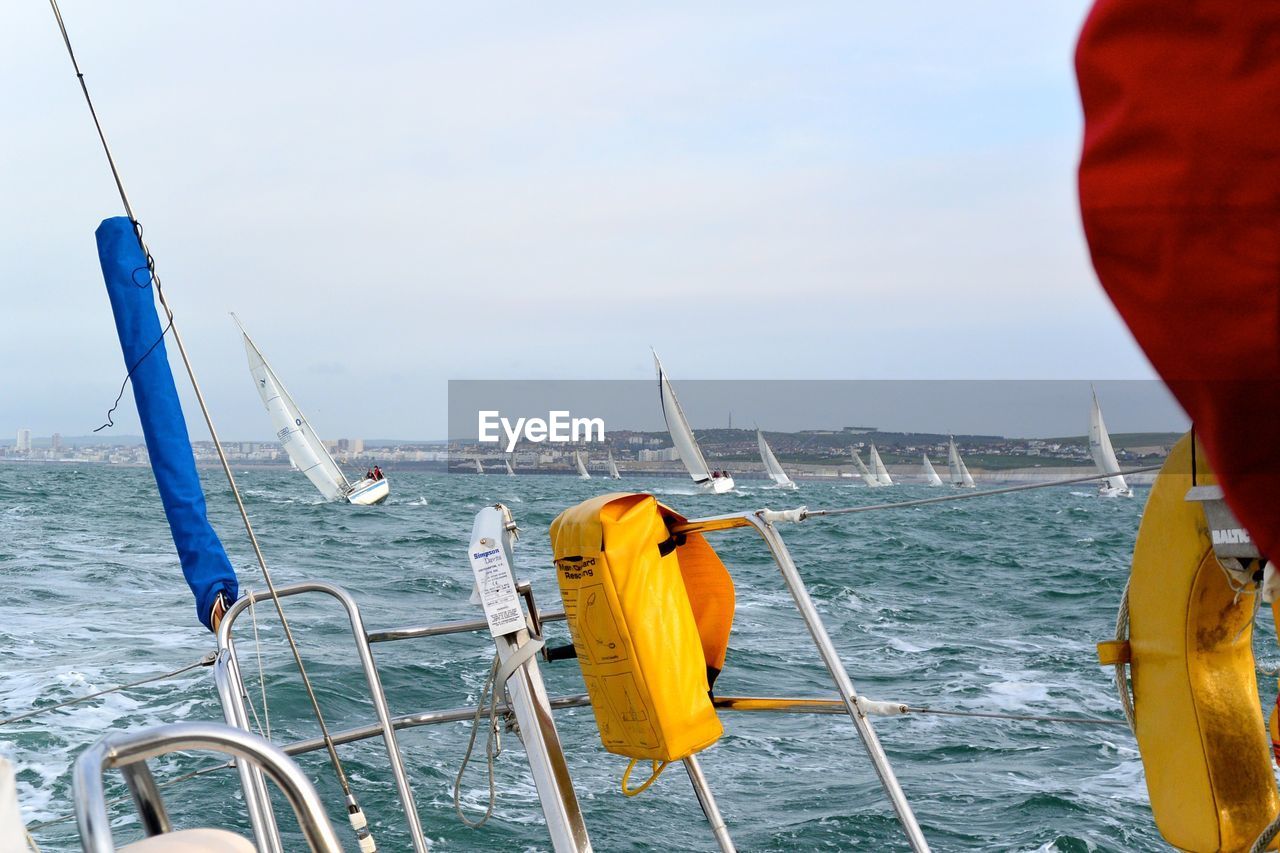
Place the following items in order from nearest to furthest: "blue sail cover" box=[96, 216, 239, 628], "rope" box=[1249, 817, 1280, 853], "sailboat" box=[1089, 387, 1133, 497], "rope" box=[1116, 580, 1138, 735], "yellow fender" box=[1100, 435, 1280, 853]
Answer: "rope" box=[1249, 817, 1280, 853] → "yellow fender" box=[1100, 435, 1280, 853] → "rope" box=[1116, 580, 1138, 735] → "blue sail cover" box=[96, 216, 239, 628] → "sailboat" box=[1089, 387, 1133, 497]

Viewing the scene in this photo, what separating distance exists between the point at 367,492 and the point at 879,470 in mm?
38065

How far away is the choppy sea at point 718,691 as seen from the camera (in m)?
4.55

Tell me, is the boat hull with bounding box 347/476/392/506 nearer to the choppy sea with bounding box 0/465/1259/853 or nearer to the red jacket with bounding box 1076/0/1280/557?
the choppy sea with bounding box 0/465/1259/853

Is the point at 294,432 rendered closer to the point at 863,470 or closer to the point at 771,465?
the point at 771,465

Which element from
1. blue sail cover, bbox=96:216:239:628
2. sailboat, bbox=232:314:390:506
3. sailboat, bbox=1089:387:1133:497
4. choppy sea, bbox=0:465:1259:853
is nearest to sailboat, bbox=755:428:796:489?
sailboat, bbox=1089:387:1133:497

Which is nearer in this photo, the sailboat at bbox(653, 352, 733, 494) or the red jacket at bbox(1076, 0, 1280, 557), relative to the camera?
the red jacket at bbox(1076, 0, 1280, 557)

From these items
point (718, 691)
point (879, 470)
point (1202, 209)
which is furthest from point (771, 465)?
point (1202, 209)

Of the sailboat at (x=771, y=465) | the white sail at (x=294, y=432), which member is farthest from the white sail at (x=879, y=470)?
the white sail at (x=294, y=432)

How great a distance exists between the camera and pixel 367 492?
31406 mm

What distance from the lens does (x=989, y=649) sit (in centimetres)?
859

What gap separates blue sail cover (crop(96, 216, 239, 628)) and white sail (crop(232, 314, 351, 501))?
82.8ft

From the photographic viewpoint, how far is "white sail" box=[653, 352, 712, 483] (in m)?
32.8

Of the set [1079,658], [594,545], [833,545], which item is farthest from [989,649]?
[833,545]

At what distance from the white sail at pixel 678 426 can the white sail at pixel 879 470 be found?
87.4ft
